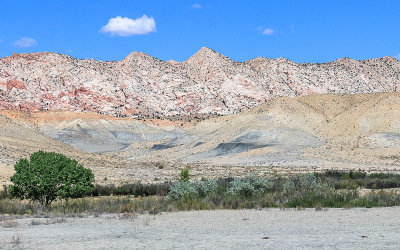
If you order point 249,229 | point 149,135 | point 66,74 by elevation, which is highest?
point 66,74

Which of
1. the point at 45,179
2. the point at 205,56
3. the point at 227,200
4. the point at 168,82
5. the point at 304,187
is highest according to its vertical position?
the point at 205,56

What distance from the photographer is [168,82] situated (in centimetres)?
17200

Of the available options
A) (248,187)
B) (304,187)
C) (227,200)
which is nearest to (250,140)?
(304,187)

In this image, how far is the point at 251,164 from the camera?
268ft

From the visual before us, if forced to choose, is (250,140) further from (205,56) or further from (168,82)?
(205,56)

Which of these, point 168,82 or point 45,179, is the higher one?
point 168,82

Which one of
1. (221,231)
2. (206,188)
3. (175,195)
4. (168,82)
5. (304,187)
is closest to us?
(221,231)

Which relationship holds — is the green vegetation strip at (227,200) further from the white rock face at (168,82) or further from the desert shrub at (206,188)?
the white rock face at (168,82)

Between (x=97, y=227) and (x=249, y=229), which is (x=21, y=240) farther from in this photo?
(x=249, y=229)

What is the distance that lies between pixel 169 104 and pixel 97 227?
152 m

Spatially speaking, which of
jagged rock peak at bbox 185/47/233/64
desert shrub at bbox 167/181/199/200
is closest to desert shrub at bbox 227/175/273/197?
desert shrub at bbox 167/181/199/200

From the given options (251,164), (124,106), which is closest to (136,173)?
(251,164)

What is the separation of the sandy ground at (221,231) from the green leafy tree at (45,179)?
29.3 feet

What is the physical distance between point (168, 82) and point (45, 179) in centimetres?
14705
